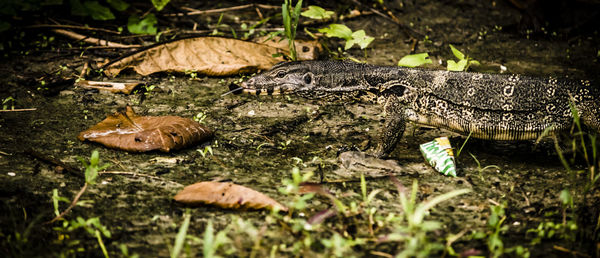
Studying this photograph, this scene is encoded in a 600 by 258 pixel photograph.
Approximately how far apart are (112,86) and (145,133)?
5.15 feet

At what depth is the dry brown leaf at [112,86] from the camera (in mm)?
5191

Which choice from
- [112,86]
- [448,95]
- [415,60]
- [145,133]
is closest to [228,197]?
[145,133]

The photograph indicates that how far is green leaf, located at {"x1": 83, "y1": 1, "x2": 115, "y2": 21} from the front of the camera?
6.34 metres

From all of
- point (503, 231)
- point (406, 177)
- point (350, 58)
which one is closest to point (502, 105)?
point (406, 177)

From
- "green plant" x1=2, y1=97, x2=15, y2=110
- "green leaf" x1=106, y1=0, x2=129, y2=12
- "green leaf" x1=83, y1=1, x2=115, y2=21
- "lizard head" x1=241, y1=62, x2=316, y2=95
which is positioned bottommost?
"green plant" x1=2, y1=97, x2=15, y2=110

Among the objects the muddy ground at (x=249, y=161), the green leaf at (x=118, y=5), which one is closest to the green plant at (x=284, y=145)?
the muddy ground at (x=249, y=161)

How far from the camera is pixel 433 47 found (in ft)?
21.8

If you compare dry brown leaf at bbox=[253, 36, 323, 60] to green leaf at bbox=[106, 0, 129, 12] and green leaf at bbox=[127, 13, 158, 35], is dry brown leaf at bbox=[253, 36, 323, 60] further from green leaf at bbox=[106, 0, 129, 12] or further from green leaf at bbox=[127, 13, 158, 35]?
green leaf at bbox=[106, 0, 129, 12]

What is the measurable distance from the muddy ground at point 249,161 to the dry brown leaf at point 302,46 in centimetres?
61

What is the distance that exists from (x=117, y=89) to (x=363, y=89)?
269 cm

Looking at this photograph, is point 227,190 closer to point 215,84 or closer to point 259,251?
point 259,251

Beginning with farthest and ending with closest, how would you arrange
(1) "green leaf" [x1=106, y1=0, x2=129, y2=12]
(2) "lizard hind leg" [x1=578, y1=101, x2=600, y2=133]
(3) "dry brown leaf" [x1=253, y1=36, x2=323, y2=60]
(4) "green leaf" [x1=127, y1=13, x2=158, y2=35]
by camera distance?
(1) "green leaf" [x1=106, y1=0, x2=129, y2=12] < (4) "green leaf" [x1=127, y1=13, x2=158, y2=35] < (3) "dry brown leaf" [x1=253, y1=36, x2=323, y2=60] < (2) "lizard hind leg" [x1=578, y1=101, x2=600, y2=133]

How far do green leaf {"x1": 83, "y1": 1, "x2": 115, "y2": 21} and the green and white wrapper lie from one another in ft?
15.1

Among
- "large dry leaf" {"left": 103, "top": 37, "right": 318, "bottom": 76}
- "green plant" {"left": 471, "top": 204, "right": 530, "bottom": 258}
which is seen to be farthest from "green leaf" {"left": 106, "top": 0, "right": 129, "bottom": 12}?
"green plant" {"left": 471, "top": 204, "right": 530, "bottom": 258}
